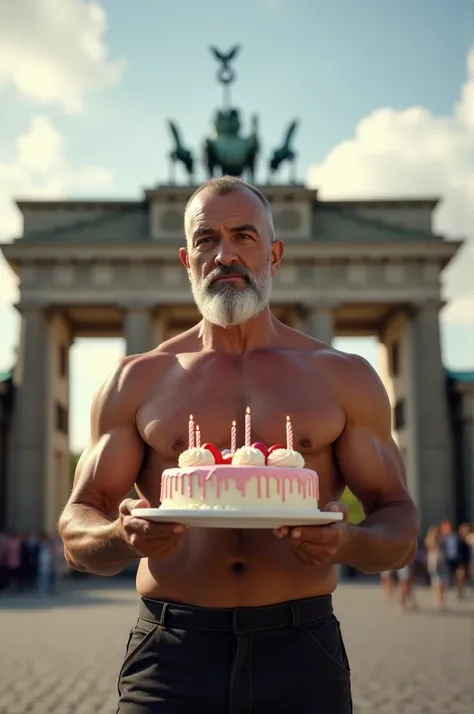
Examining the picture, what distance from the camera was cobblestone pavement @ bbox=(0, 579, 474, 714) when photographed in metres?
9.98

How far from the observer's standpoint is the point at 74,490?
11.9ft

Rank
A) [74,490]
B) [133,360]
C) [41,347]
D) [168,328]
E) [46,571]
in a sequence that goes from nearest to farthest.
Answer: [74,490] < [133,360] < [46,571] < [41,347] < [168,328]

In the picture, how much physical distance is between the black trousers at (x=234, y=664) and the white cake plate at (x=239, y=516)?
61 centimetres

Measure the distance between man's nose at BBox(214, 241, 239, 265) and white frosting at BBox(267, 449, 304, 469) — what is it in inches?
31.7

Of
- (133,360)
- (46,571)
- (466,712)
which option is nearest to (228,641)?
(133,360)

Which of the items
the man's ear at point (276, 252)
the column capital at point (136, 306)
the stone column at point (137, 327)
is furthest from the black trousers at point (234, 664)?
the column capital at point (136, 306)

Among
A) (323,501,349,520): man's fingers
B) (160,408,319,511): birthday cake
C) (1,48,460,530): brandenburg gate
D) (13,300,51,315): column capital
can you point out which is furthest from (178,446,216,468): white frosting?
(13,300,51,315): column capital

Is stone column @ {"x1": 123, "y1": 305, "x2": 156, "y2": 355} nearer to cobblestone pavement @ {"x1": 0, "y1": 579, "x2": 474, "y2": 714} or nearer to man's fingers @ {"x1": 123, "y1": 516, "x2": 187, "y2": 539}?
cobblestone pavement @ {"x1": 0, "y1": 579, "x2": 474, "y2": 714}

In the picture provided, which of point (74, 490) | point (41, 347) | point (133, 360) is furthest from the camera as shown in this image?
point (41, 347)

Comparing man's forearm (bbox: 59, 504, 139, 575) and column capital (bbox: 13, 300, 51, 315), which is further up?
column capital (bbox: 13, 300, 51, 315)

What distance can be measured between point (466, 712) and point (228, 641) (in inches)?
266

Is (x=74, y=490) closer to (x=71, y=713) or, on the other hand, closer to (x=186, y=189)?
(x=71, y=713)

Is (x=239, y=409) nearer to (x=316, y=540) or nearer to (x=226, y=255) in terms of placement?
(x=226, y=255)

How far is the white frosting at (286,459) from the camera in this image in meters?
3.07
